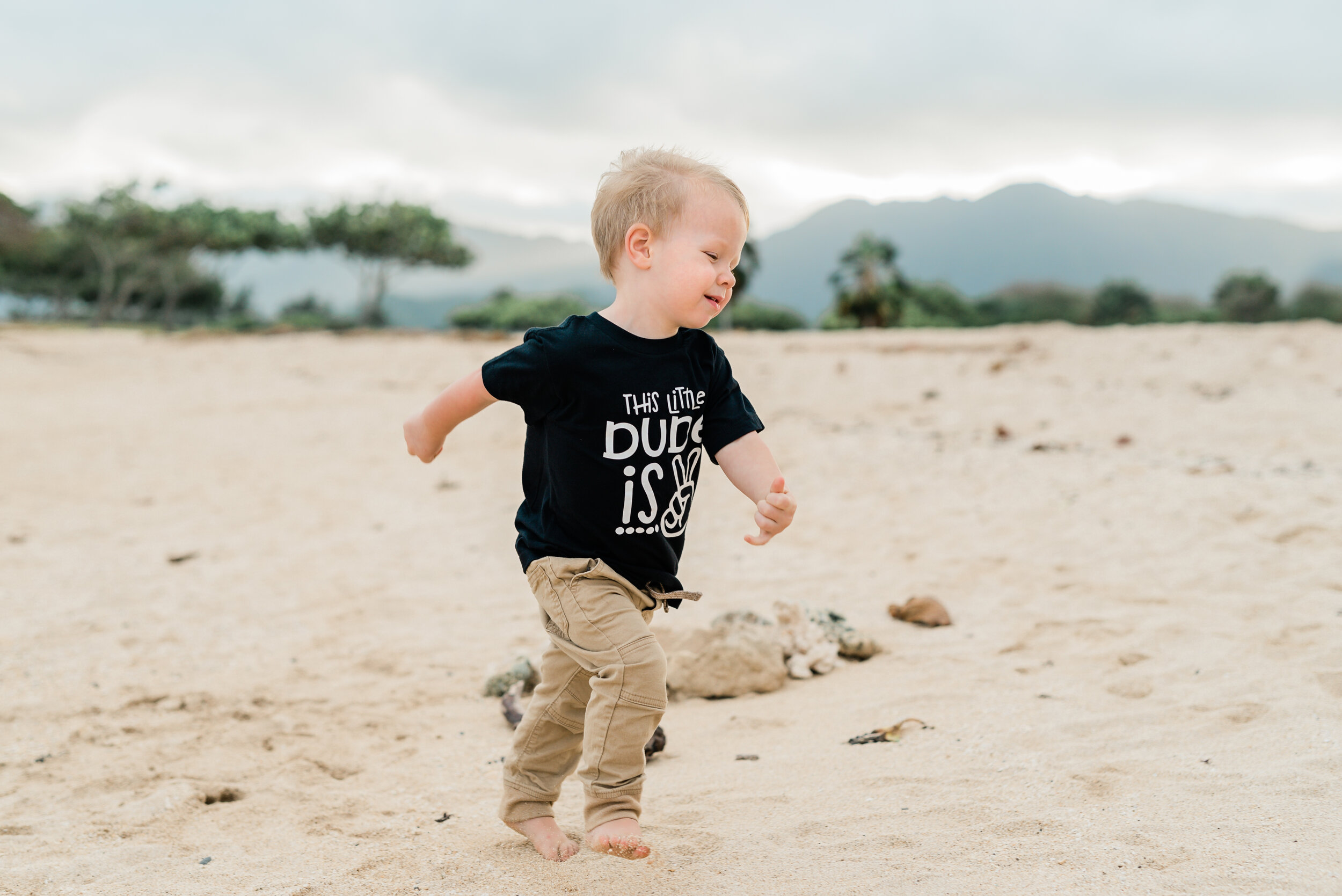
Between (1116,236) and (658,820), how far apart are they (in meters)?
63.9

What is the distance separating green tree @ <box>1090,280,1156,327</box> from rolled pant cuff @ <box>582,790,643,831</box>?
1307 inches

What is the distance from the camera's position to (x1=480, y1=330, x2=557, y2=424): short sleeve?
2.13 meters

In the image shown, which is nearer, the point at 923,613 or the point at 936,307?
the point at 923,613

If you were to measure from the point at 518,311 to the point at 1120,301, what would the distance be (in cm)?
2088

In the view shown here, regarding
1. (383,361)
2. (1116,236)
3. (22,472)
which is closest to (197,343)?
(383,361)

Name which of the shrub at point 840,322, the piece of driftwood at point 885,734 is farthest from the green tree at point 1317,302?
the piece of driftwood at point 885,734

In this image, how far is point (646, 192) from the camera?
2166mm

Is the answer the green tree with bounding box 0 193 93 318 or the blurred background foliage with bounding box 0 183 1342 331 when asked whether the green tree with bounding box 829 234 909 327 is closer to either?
the blurred background foliage with bounding box 0 183 1342 331

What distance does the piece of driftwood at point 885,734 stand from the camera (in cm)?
295

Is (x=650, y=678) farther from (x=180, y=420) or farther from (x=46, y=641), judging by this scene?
(x=180, y=420)

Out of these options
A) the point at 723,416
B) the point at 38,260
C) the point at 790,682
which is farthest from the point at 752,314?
the point at 723,416

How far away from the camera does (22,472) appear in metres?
8.14

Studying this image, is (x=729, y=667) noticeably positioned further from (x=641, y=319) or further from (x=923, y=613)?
(x=641, y=319)

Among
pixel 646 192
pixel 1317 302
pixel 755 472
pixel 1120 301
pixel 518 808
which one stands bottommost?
pixel 518 808
